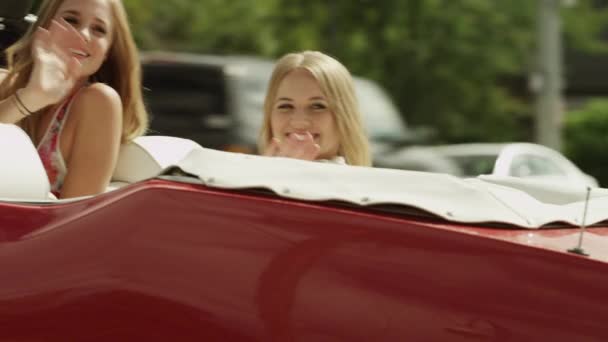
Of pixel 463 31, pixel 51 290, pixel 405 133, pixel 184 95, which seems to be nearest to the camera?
pixel 51 290

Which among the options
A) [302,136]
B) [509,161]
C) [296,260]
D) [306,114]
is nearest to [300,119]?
[306,114]

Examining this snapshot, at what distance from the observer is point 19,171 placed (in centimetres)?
239

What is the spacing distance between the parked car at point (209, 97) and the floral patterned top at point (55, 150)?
780cm

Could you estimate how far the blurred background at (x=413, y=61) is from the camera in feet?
38.8

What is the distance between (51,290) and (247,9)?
19.1m

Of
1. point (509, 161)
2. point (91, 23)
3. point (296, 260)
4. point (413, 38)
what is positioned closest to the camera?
point (296, 260)

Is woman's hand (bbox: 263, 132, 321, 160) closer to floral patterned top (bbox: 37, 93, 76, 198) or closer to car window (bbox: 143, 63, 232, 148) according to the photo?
floral patterned top (bbox: 37, 93, 76, 198)

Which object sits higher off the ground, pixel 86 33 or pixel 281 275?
pixel 86 33

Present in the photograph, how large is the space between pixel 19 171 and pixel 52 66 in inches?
17.7

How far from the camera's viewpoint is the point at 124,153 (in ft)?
10.0

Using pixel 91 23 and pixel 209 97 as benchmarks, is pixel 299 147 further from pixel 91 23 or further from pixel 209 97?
pixel 209 97

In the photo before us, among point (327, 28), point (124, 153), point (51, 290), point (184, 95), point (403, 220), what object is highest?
point (327, 28)

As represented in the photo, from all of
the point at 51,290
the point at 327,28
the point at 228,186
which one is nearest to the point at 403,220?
the point at 228,186

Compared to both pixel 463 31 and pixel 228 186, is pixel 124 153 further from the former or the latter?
pixel 463 31
